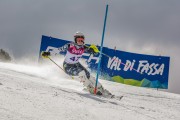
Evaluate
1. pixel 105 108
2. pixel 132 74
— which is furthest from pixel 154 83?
pixel 105 108

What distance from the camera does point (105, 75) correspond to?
59.9 ft

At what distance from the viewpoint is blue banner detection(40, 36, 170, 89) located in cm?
1814

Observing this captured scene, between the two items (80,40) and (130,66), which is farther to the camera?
(130,66)

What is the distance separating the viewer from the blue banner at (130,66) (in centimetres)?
1814

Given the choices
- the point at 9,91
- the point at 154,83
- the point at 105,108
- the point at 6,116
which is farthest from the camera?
the point at 154,83

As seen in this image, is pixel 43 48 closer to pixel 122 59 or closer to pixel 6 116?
pixel 122 59

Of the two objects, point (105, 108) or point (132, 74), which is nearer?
point (105, 108)

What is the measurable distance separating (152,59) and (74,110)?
1260 centimetres

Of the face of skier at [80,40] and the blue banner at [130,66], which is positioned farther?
the blue banner at [130,66]

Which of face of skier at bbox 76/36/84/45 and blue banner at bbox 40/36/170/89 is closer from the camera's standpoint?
face of skier at bbox 76/36/84/45

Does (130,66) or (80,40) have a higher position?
(80,40)

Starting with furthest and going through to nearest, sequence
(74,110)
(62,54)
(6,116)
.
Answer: (62,54)
(74,110)
(6,116)

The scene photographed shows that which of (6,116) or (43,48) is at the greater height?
(43,48)

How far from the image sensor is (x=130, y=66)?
60.1 ft
